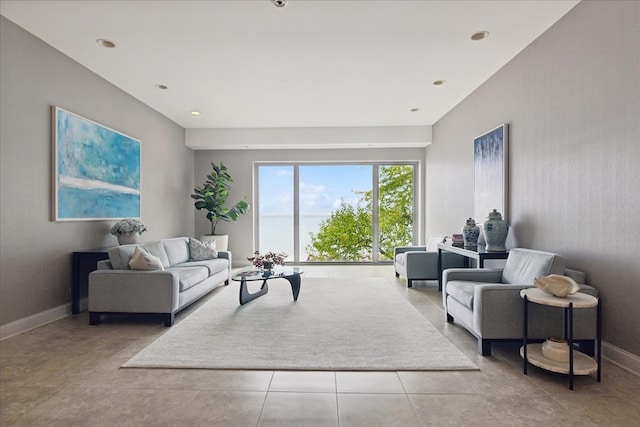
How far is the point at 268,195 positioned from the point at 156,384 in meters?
5.62

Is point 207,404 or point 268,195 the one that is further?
point 268,195

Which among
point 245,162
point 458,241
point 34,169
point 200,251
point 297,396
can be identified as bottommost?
point 297,396

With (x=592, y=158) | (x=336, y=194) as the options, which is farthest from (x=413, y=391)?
(x=336, y=194)

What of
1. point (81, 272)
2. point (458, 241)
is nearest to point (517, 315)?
point (458, 241)

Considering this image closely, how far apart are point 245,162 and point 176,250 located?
10.1ft

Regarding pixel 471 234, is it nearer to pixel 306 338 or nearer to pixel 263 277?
pixel 306 338

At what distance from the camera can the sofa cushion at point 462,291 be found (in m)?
2.92

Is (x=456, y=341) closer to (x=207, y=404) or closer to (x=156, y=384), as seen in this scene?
(x=207, y=404)

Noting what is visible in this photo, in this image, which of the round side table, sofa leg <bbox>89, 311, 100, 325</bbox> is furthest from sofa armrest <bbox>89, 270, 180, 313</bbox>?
the round side table

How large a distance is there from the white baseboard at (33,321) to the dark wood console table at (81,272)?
0.36ft

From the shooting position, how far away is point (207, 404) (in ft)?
6.59

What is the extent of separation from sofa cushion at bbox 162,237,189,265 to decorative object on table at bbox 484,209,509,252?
4.17 m

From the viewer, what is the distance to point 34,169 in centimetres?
337

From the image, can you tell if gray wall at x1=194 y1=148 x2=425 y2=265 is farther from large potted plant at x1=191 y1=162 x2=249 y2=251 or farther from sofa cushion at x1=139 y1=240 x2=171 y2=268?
sofa cushion at x1=139 y1=240 x2=171 y2=268
